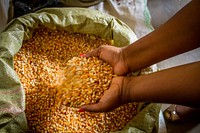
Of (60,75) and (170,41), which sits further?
(60,75)

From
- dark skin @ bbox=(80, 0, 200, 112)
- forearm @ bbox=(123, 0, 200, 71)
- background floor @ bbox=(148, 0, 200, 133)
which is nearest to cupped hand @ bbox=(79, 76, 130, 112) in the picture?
dark skin @ bbox=(80, 0, 200, 112)

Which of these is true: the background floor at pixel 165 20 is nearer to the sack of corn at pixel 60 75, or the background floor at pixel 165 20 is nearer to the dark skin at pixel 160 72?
the sack of corn at pixel 60 75

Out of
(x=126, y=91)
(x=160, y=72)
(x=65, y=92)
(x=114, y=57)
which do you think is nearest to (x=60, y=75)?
(x=65, y=92)

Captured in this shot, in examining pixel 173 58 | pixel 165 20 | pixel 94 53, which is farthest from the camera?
pixel 165 20

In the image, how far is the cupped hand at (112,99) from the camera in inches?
46.4

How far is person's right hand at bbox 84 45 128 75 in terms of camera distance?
1.31 meters

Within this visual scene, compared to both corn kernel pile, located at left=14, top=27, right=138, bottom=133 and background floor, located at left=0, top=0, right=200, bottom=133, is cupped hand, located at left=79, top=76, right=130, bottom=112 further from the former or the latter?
background floor, located at left=0, top=0, right=200, bottom=133

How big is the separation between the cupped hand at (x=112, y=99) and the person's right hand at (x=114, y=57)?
0.29ft

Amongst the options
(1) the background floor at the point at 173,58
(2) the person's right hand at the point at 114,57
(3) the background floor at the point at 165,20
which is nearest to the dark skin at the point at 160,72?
(2) the person's right hand at the point at 114,57

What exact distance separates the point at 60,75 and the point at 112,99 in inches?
13.8

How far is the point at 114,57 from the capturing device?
4.43 ft

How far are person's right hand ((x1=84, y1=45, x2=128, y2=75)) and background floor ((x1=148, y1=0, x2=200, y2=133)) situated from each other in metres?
0.55

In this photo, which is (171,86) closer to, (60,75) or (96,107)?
(96,107)

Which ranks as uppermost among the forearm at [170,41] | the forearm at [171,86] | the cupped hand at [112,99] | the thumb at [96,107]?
the forearm at [170,41]
